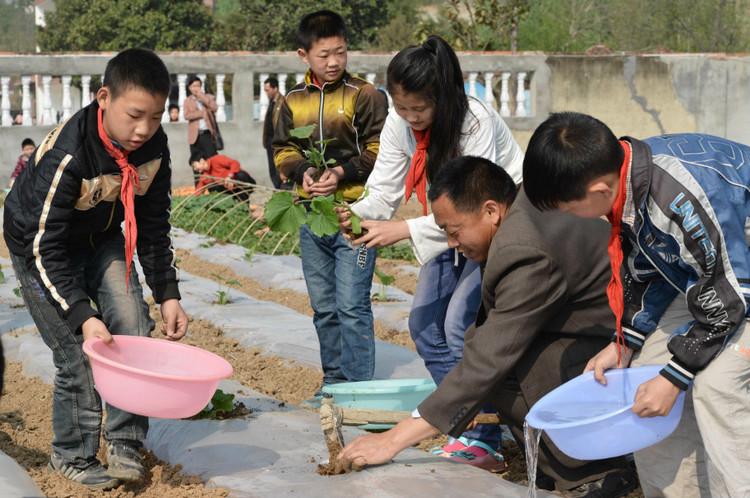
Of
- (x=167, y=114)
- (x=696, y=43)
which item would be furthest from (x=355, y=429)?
(x=696, y=43)

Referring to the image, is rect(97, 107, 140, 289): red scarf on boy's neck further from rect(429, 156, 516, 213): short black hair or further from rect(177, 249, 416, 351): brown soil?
rect(177, 249, 416, 351): brown soil

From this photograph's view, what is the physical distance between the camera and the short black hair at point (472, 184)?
3.33 metres

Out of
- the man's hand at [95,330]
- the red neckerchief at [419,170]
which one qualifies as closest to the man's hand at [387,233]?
the red neckerchief at [419,170]

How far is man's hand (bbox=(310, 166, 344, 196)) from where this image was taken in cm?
439

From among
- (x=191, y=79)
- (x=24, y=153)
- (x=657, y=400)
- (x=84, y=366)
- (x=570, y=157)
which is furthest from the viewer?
(x=191, y=79)

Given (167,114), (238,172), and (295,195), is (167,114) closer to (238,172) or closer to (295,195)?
(238,172)

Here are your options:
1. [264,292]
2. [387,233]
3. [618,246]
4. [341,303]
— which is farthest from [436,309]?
[264,292]

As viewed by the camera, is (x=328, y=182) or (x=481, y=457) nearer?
(x=481, y=457)

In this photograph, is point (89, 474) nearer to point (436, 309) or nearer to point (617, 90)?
point (436, 309)

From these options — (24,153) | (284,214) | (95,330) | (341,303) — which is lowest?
(24,153)

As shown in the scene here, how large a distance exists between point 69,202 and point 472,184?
1.28m

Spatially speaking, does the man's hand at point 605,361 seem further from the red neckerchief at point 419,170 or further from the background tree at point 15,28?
the background tree at point 15,28

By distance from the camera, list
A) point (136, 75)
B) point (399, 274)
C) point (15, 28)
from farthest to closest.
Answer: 1. point (15, 28)
2. point (399, 274)
3. point (136, 75)

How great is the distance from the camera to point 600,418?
9.02ft
